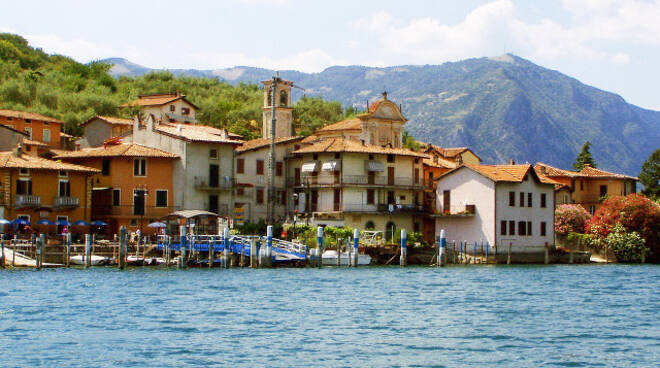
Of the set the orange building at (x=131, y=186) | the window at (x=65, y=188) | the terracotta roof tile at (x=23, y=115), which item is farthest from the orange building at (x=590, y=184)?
the window at (x=65, y=188)

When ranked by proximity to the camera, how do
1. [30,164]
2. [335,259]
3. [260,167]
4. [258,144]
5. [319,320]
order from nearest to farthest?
[319,320]
[335,259]
[30,164]
[260,167]
[258,144]

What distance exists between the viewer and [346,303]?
1681 inches

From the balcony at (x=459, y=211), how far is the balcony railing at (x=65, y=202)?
29011 millimetres

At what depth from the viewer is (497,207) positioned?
74.4m

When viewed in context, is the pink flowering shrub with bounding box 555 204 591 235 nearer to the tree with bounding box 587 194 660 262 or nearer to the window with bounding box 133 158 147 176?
the tree with bounding box 587 194 660 262

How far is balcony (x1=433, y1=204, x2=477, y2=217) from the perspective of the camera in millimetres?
75688

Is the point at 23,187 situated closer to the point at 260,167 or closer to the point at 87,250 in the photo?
the point at 87,250

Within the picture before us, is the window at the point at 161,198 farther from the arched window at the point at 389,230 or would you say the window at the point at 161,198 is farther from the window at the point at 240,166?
the arched window at the point at 389,230

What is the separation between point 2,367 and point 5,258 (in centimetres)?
3207

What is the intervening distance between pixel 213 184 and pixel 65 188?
40.2 feet

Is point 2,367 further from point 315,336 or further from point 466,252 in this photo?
point 466,252

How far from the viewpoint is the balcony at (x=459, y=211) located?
248 ft

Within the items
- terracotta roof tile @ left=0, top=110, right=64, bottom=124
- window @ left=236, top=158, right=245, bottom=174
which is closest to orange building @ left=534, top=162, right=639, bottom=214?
window @ left=236, top=158, right=245, bottom=174

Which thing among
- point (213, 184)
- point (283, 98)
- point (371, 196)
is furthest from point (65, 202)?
point (283, 98)
